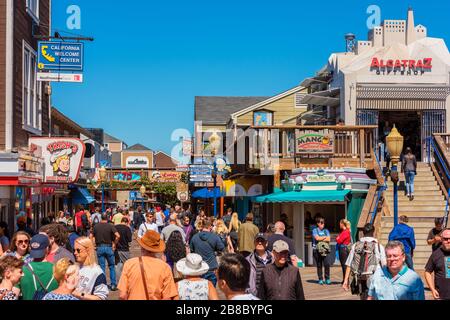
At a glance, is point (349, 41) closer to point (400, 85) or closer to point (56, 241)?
point (400, 85)

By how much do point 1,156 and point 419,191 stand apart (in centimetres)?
1391

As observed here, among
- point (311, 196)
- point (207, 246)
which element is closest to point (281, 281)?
point (207, 246)

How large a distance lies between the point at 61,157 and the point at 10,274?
1504cm

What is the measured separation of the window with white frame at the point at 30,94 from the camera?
23.0 m

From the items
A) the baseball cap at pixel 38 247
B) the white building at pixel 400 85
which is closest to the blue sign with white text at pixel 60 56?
the white building at pixel 400 85

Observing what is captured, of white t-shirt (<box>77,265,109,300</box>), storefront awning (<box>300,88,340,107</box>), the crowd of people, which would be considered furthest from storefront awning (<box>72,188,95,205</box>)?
white t-shirt (<box>77,265,109,300</box>)

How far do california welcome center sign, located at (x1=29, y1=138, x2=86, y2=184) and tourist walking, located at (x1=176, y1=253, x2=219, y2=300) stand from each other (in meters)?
15.2

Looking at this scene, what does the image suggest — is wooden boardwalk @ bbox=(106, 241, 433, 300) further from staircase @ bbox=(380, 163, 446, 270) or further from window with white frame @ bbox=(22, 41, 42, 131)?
window with white frame @ bbox=(22, 41, 42, 131)

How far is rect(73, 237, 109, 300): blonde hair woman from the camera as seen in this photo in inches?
320

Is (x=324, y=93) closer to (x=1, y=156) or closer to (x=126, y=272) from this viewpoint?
(x=1, y=156)

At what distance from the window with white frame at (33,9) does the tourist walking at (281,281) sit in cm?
1670
